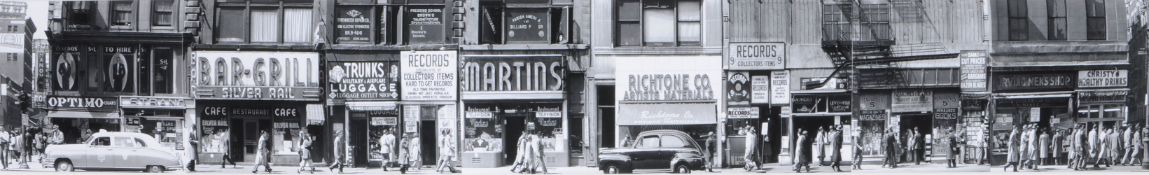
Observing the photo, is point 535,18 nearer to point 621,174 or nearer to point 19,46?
point 621,174

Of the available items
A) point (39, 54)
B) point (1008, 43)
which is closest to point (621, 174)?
point (1008, 43)

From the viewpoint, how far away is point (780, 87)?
27.1ft

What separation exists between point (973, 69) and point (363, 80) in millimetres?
4660

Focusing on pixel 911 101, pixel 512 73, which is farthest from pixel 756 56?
pixel 512 73

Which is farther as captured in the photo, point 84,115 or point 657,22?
point 657,22

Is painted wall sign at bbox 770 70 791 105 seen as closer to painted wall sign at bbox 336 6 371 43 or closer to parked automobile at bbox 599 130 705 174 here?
parked automobile at bbox 599 130 705 174

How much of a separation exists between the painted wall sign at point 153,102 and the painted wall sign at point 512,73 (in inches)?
85.1

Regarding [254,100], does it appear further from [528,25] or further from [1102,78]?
[1102,78]

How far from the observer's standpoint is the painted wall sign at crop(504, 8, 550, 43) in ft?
30.3

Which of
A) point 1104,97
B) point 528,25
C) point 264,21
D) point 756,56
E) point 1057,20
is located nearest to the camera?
point 1057,20

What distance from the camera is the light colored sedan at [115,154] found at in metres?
8.28

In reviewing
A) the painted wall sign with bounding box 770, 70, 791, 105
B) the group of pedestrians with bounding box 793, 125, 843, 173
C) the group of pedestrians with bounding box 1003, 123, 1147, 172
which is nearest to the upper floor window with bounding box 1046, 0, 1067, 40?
the group of pedestrians with bounding box 1003, 123, 1147, 172

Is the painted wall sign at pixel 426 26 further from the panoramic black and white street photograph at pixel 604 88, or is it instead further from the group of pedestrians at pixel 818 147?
the group of pedestrians at pixel 818 147

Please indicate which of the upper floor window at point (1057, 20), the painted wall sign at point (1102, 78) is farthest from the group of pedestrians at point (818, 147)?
the painted wall sign at point (1102, 78)
